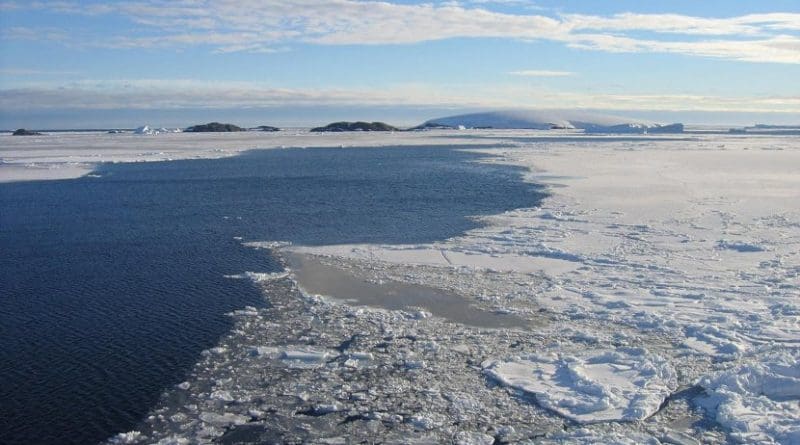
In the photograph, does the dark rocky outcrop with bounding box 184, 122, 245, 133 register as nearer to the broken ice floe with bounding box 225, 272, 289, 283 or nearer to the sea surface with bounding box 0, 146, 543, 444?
the sea surface with bounding box 0, 146, 543, 444

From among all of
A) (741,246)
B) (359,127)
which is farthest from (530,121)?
(741,246)

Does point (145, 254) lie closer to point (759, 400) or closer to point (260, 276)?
point (260, 276)

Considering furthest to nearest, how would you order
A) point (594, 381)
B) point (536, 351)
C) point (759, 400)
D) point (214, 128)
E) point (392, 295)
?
point (214, 128) → point (392, 295) → point (536, 351) → point (594, 381) → point (759, 400)

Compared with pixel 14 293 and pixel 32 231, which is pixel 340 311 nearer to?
pixel 14 293

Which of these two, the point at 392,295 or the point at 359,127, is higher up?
the point at 359,127

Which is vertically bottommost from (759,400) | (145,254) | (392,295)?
(759,400)

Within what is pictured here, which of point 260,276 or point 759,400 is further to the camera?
point 260,276

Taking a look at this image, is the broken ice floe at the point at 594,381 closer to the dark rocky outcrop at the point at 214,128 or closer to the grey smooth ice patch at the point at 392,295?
the grey smooth ice patch at the point at 392,295
